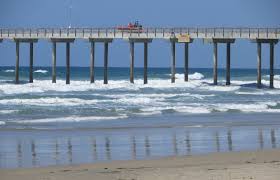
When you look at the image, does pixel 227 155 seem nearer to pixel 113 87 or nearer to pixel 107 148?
pixel 107 148

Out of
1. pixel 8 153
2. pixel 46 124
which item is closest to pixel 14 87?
pixel 46 124

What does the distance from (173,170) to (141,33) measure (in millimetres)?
33319

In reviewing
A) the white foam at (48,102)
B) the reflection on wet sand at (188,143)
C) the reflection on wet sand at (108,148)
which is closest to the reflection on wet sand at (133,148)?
the reflection on wet sand at (108,148)

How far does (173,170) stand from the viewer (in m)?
14.5

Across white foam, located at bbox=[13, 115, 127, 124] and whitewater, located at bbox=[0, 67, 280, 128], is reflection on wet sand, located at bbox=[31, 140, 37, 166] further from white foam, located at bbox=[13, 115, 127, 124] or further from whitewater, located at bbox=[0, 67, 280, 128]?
white foam, located at bbox=[13, 115, 127, 124]

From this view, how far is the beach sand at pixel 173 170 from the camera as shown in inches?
537

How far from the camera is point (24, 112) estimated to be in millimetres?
29141

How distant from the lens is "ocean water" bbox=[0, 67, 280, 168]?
57.7ft

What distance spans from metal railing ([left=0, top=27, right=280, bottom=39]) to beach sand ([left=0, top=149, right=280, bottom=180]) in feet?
95.7

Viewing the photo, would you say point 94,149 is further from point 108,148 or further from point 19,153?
point 19,153

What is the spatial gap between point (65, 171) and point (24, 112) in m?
14.8

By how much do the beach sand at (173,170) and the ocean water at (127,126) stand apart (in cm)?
86

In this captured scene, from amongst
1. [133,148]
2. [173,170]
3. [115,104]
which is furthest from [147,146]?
[115,104]

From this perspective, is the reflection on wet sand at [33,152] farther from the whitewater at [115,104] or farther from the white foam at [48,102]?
the white foam at [48,102]
